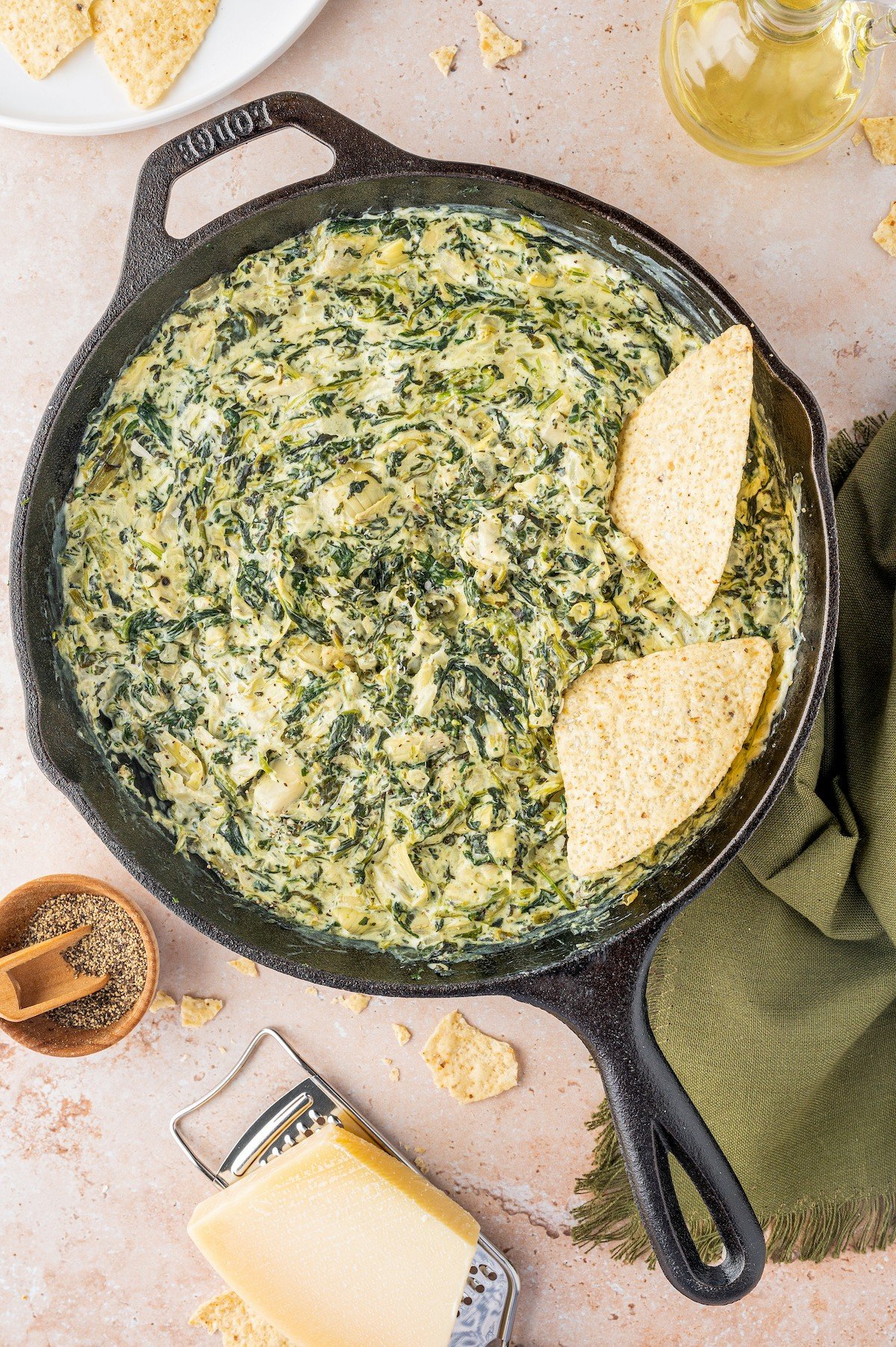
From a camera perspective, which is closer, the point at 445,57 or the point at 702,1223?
the point at 445,57

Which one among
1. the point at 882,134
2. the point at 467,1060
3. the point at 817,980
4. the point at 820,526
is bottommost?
the point at 817,980

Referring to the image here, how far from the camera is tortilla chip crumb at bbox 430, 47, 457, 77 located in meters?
2.18

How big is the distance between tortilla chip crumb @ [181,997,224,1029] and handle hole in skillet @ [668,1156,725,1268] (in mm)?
1081

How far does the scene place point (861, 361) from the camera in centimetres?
219

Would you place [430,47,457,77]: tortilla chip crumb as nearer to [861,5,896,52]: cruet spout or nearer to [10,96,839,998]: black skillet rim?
[10,96,839,998]: black skillet rim

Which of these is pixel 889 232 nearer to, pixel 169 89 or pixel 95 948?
pixel 169 89

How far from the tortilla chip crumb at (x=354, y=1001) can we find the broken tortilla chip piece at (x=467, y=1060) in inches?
6.5

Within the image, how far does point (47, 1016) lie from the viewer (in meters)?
2.29

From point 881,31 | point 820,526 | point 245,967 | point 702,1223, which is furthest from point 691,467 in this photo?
point 702,1223

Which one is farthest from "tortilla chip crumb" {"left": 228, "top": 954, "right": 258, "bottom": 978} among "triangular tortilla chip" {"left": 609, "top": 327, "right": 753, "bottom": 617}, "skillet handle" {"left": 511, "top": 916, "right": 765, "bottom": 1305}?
"triangular tortilla chip" {"left": 609, "top": 327, "right": 753, "bottom": 617}

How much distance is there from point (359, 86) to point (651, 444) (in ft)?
3.48

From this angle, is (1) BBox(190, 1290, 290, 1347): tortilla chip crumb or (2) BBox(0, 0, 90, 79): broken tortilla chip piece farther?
(1) BBox(190, 1290, 290, 1347): tortilla chip crumb

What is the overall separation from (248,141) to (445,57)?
1.96 ft

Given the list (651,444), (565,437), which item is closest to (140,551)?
(565,437)
